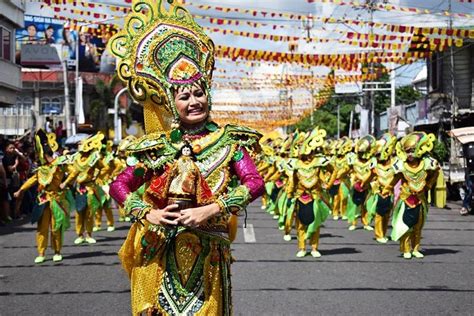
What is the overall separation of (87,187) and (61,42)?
35.7m

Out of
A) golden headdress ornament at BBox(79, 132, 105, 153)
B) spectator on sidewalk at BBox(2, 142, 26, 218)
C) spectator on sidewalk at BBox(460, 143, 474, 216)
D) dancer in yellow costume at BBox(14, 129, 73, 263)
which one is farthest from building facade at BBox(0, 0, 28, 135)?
dancer in yellow costume at BBox(14, 129, 73, 263)

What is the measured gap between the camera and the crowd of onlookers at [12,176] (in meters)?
18.4

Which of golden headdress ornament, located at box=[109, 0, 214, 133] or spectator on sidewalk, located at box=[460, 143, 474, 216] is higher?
golden headdress ornament, located at box=[109, 0, 214, 133]

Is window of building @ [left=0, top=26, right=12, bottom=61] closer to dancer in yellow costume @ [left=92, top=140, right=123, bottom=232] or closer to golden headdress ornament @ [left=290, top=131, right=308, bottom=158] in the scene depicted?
dancer in yellow costume @ [left=92, top=140, right=123, bottom=232]

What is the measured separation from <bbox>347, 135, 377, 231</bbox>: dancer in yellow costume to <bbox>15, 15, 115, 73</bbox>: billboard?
17268 millimetres

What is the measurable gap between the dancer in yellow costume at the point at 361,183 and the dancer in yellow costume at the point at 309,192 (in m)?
3.52

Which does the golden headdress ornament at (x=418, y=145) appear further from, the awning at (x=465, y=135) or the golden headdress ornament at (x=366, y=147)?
Answer: the awning at (x=465, y=135)

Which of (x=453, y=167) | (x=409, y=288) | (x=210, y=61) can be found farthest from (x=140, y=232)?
(x=453, y=167)

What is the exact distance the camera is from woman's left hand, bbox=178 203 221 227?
427cm

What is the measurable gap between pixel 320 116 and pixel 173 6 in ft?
196

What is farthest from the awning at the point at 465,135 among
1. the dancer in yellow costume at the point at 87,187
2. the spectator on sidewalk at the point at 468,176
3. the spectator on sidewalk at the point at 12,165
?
the spectator on sidewalk at the point at 12,165

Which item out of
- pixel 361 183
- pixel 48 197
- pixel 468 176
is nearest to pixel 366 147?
pixel 361 183

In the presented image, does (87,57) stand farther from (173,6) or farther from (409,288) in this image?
(173,6)

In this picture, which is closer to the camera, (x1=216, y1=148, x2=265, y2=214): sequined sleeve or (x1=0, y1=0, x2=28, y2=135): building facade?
(x1=216, y1=148, x2=265, y2=214): sequined sleeve
